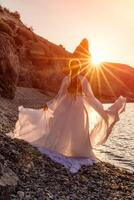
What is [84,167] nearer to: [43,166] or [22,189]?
[43,166]

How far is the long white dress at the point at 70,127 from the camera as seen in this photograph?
14469 mm

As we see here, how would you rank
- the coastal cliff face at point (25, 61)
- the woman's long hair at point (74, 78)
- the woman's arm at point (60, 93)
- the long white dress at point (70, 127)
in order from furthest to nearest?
the coastal cliff face at point (25, 61), the woman's arm at point (60, 93), the long white dress at point (70, 127), the woman's long hair at point (74, 78)

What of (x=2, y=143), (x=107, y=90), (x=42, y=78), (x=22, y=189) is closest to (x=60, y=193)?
(x=22, y=189)

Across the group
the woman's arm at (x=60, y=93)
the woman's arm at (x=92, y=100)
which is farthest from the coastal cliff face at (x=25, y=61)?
the woman's arm at (x=92, y=100)

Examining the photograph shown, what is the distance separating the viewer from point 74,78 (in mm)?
14359

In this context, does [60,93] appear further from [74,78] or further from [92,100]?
[92,100]

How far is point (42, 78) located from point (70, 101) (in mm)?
75997

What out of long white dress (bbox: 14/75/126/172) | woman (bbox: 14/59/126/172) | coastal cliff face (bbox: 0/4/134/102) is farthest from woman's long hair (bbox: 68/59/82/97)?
coastal cliff face (bbox: 0/4/134/102)

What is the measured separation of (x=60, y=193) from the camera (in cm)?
1095

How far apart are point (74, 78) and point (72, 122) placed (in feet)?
5.49

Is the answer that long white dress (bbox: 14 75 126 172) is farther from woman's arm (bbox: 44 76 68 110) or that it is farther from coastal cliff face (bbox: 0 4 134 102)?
coastal cliff face (bbox: 0 4 134 102)

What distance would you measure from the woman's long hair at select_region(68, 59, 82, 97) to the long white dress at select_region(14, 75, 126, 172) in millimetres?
138

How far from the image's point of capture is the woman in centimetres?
1448

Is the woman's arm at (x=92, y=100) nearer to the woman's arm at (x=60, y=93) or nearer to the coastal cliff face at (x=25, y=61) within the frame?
the woman's arm at (x=60, y=93)
